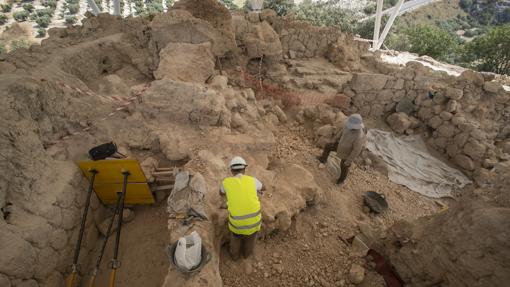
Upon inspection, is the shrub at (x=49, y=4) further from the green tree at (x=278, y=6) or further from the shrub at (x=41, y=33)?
the green tree at (x=278, y=6)

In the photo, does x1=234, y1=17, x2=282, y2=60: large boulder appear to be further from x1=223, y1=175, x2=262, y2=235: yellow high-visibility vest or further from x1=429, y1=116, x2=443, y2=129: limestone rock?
x1=223, y1=175, x2=262, y2=235: yellow high-visibility vest

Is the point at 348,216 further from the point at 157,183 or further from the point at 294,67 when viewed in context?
the point at 294,67

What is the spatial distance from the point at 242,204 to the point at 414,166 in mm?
5449

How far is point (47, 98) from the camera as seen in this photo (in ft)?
12.4

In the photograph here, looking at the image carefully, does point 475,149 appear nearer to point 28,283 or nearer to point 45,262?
point 45,262

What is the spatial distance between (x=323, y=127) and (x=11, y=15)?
1682 inches

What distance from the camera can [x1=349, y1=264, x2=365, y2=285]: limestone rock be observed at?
9.80ft

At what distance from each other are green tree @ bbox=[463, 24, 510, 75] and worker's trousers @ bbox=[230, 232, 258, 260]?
72.4 ft

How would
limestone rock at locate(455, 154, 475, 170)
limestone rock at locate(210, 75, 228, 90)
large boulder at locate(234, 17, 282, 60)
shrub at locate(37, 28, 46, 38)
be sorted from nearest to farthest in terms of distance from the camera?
limestone rock at locate(210, 75, 228, 90) < limestone rock at locate(455, 154, 475, 170) < large boulder at locate(234, 17, 282, 60) < shrub at locate(37, 28, 46, 38)

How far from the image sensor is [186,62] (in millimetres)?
5168

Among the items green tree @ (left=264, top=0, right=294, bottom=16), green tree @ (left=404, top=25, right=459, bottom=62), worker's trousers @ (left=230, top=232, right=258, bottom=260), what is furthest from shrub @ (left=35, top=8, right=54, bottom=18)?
worker's trousers @ (left=230, top=232, right=258, bottom=260)

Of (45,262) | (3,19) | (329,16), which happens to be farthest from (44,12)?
(45,262)

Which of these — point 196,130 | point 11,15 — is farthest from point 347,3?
point 11,15

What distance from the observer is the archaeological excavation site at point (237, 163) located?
8.96 ft
